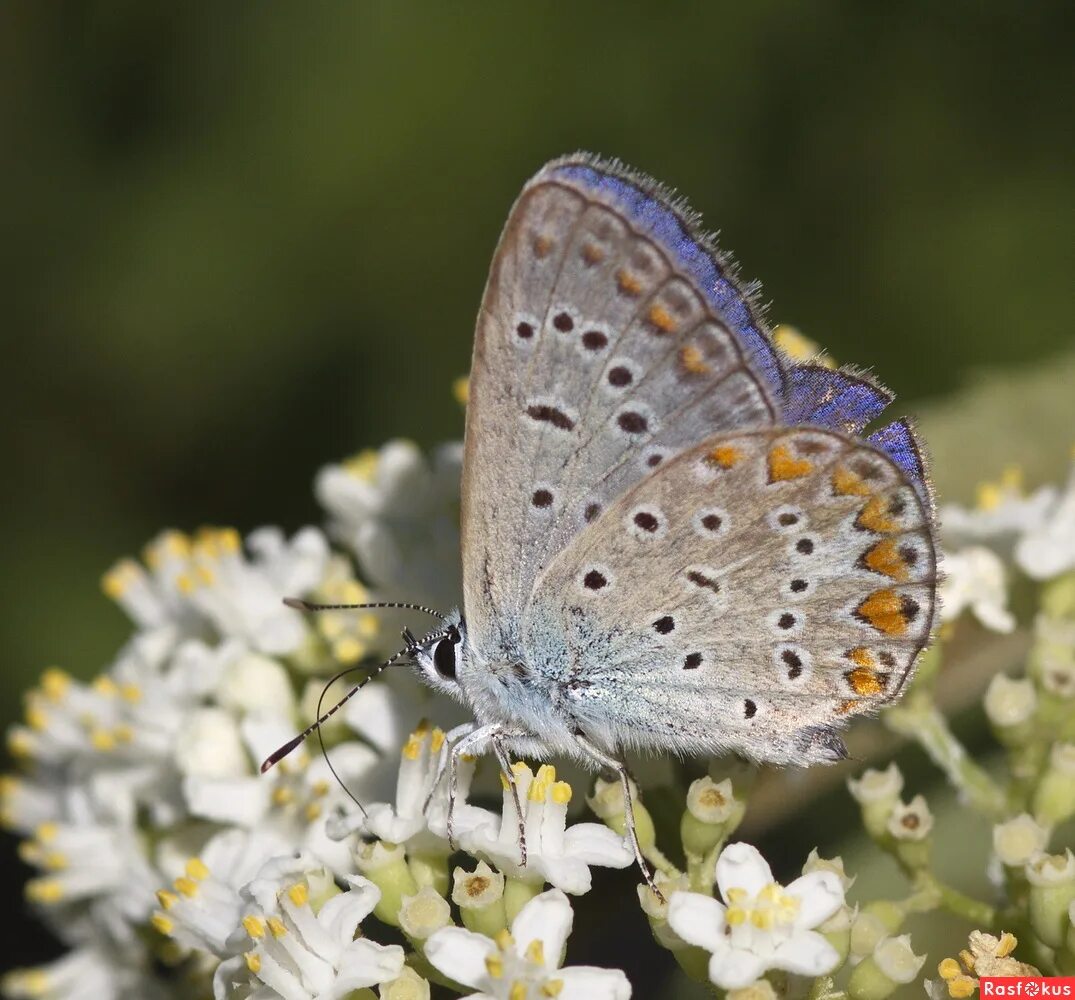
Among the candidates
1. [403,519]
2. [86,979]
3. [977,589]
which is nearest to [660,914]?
[977,589]

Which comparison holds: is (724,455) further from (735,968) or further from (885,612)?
(735,968)

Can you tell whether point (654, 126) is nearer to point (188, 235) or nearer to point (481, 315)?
point (188, 235)

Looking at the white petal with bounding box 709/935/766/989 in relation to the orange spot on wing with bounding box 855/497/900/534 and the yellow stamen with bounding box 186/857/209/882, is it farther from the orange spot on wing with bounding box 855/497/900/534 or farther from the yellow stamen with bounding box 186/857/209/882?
the yellow stamen with bounding box 186/857/209/882

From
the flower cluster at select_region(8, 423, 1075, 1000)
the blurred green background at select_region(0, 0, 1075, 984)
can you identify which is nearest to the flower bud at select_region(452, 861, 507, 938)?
the flower cluster at select_region(8, 423, 1075, 1000)

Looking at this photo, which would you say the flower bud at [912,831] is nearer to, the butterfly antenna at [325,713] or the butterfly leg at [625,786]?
the butterfly leg at [625,786]

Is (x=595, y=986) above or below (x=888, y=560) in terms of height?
below

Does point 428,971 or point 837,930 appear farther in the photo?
point 428,971
